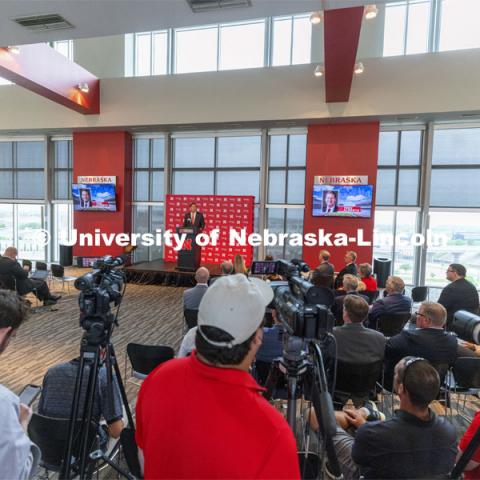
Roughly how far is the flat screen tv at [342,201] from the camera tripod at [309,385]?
7447 millimetres

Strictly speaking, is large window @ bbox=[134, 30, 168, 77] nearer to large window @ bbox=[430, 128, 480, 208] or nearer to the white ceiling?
the white ceiling

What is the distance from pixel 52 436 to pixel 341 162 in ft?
27.0

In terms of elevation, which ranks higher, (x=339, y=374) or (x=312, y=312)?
(x=312, y=312)

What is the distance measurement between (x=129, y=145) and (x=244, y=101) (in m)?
3.93

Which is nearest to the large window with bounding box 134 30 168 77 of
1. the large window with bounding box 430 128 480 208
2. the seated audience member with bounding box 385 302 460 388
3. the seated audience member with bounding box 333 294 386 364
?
the large window with bounding box 430 128 480 208

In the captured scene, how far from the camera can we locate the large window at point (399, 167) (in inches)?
332

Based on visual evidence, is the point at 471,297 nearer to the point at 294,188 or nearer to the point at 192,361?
the point at 192,361

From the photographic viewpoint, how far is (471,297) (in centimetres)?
394

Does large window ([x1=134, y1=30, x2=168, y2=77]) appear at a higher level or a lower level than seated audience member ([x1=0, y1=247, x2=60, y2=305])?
higher

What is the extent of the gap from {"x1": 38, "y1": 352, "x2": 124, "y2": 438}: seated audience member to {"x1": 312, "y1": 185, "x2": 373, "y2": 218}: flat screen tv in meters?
7.51

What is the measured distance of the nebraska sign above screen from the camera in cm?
825

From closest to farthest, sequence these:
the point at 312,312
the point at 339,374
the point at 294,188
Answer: the point at 312,312 → the point at 339,374 → the point at 294,188

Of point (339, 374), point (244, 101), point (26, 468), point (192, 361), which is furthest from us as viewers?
point (244, 101)

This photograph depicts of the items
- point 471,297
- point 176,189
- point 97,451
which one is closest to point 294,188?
point 176,189
